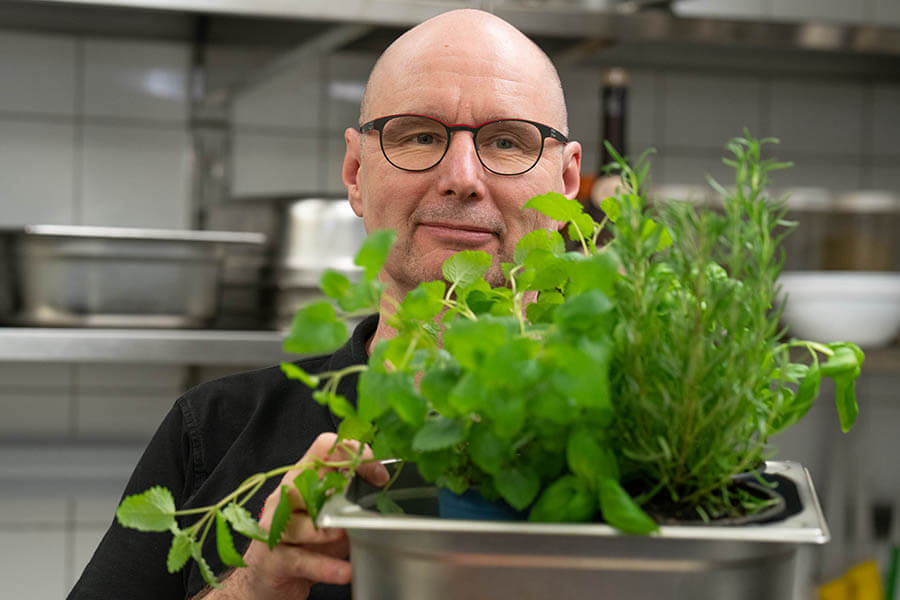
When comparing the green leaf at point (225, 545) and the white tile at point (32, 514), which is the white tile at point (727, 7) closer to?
the white tile at point (32, 514)

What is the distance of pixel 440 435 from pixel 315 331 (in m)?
0.05

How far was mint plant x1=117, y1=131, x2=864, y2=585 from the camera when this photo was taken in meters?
0.28

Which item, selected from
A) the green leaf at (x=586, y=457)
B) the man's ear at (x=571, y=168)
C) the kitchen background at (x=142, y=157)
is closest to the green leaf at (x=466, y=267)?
the green leaf at (x=586, y=457)

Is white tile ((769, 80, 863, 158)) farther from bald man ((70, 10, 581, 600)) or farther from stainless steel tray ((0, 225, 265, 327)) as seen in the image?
bald man ((70, 10, 581, 600))

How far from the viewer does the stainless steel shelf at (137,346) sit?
1.53 metres

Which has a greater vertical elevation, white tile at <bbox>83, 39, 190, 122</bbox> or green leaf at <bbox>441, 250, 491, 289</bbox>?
white tile at <bbox>83, 39, 190, 122</bbox>

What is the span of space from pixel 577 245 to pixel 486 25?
0.45m

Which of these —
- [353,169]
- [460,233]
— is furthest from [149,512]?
[353,169]

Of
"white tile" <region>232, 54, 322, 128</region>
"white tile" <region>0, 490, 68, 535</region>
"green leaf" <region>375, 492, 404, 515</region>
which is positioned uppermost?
"white tile" <region>232, 54, 322, 128</region>

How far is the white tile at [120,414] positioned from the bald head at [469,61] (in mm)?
1160

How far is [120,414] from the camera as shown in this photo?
1.99 metres

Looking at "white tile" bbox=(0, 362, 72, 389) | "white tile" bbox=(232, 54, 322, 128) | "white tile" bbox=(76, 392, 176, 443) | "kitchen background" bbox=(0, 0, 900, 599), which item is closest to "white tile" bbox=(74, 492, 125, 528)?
"kitchen background" bbox=(0, 0, 900, 599)

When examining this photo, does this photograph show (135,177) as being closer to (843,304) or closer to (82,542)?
(82,542)

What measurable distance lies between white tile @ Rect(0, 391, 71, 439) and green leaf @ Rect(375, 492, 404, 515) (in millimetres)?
1770
